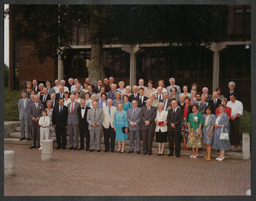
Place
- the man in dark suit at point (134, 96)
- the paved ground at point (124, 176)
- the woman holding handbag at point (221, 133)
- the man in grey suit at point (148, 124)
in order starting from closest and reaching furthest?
the paved ground at point (124, 176) → the woman holding handbag at point (221, 133) → the man in grey suit at point (148, 124) → the man in dark suit at point (134, 96)

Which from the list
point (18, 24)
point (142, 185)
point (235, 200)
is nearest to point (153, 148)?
point (142, 185)

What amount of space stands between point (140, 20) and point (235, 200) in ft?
32.6

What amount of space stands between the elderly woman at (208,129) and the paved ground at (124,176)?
0.49m

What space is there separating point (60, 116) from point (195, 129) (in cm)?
504

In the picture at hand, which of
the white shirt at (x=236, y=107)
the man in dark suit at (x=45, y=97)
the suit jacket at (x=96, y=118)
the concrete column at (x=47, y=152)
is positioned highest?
the man in dark suit at (x=45, y=97)

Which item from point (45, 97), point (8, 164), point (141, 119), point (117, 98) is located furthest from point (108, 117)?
point (8, 164)

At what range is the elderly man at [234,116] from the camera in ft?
37.3

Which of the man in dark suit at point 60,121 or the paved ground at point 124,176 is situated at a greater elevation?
the man in dark suit at point 60,121

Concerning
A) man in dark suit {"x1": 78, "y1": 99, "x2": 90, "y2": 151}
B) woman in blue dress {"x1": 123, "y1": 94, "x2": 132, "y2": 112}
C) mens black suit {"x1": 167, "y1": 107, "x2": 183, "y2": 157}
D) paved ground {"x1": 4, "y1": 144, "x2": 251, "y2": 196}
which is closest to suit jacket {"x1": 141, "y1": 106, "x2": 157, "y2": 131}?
mens black suit {"x1": 167, "y1": 107, "x2": 183, "y2": 157}

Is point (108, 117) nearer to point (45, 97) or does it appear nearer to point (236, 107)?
point (45, 97)

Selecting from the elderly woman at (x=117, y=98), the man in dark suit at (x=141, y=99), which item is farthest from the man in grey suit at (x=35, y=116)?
the man in dark suit at (x=141, y=99)

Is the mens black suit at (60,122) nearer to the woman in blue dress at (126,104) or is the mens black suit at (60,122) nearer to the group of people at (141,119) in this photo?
the group of people at (141,119)

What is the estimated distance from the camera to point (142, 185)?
26.6 feet

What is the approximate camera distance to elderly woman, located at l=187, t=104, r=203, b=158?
11055mm
